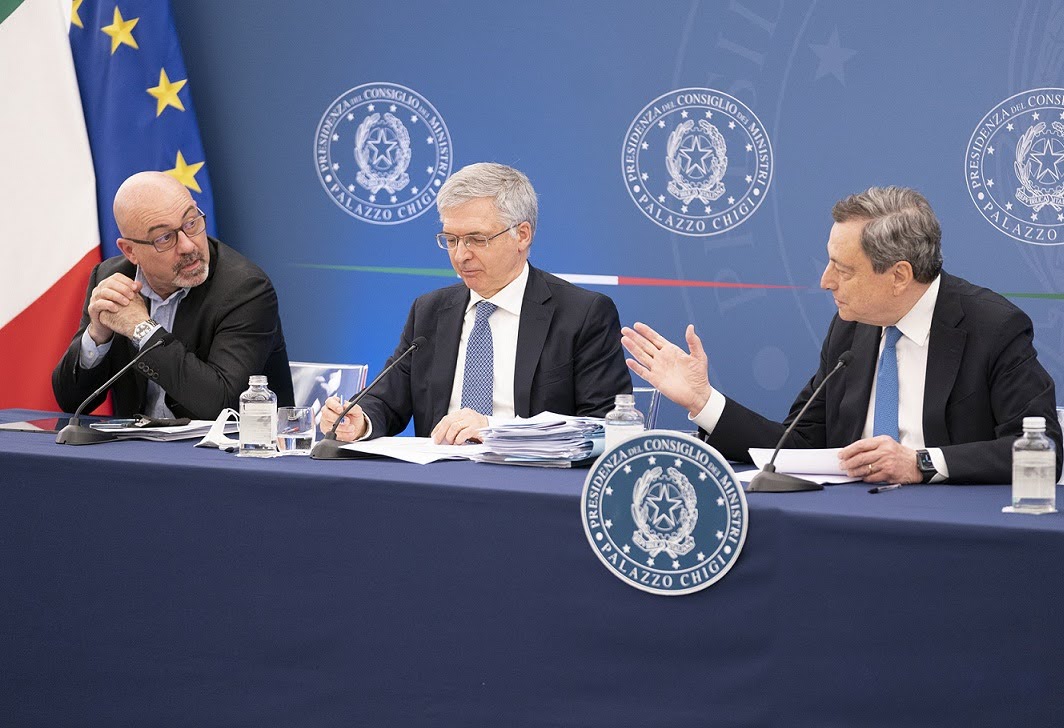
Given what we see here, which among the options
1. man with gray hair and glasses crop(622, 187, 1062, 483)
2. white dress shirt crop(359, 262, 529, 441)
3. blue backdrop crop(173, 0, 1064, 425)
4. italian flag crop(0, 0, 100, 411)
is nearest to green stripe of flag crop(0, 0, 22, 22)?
italian flag crop(0, 0, 100, 411)

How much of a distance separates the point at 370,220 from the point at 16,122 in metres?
1.36

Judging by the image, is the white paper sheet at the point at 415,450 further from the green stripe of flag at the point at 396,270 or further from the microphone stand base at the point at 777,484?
the green stripe of flag at the point at 396,270

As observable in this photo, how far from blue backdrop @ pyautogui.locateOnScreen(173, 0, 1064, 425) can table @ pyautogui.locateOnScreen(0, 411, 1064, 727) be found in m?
2.00

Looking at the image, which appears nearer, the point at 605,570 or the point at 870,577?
the point at 870,577

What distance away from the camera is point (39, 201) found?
4516mm

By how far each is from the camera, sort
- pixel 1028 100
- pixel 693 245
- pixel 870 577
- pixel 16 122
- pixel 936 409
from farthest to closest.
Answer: pixel 16 122
pixel 693 245
pixel 1028 100
pixel 936 409
pixel 870 577

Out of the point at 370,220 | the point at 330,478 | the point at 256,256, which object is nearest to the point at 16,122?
the point at 256,256

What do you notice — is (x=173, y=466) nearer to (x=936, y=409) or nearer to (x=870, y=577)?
(x=870, y=577)

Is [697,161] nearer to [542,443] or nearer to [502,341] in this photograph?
[502,341]

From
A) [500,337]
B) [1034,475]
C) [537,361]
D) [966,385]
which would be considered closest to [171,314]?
[500,337]

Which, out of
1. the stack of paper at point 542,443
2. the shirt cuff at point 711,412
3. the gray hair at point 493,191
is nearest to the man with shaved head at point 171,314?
the gray hair at point 493,191

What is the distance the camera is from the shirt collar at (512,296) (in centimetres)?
322

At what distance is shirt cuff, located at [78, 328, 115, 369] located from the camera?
329cm

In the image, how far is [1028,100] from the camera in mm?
3826
